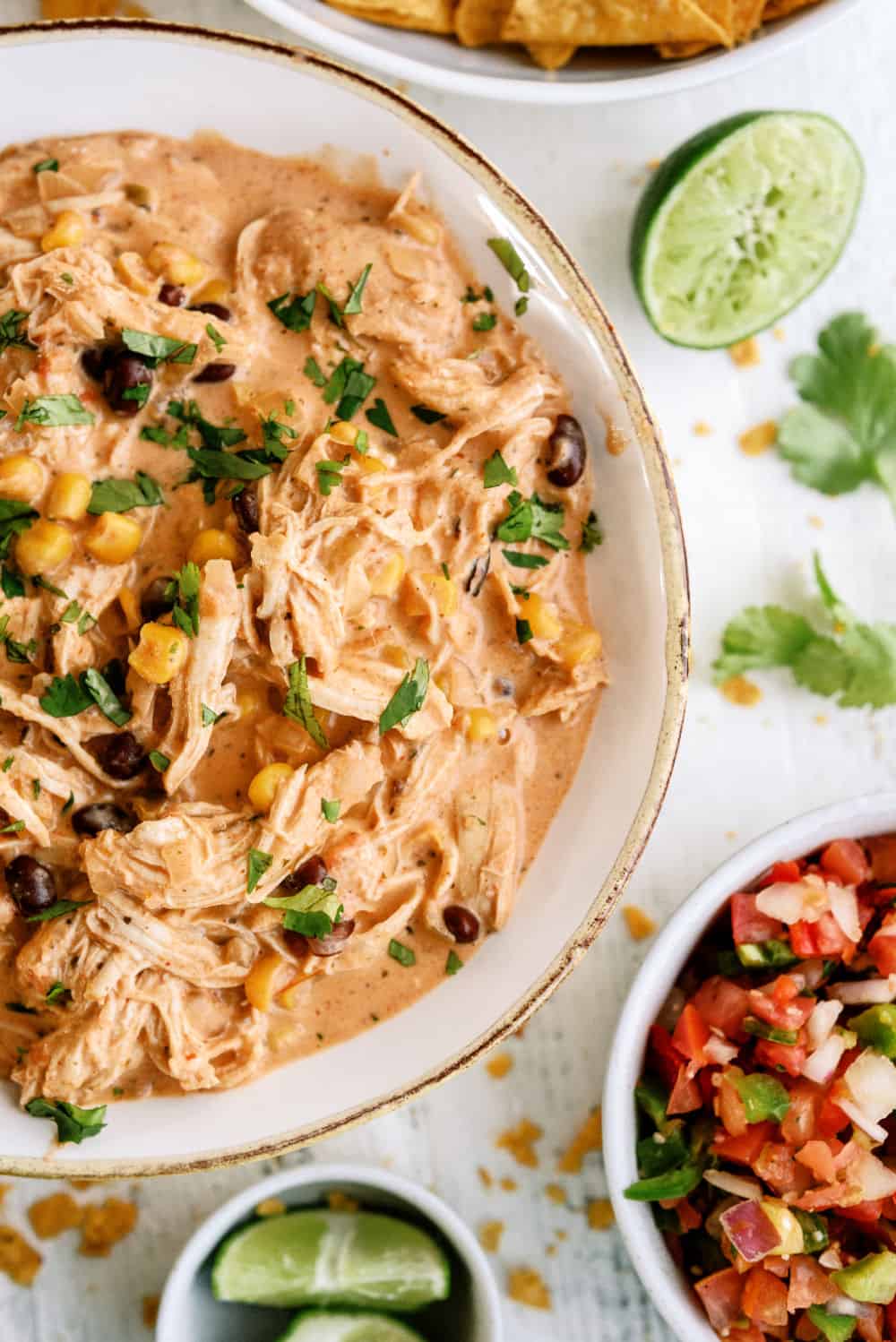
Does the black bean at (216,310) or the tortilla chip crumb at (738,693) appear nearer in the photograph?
the black bean at (216,310)

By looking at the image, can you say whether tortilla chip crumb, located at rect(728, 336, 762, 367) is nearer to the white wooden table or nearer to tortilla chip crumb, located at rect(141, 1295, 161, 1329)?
the white wooden table

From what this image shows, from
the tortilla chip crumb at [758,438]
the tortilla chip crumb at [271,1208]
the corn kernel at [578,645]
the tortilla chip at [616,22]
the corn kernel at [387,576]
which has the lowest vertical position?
the tortilla chip crumb at [271,1208]

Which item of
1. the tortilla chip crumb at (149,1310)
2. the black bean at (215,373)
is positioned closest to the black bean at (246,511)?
the black bean at (215,373)

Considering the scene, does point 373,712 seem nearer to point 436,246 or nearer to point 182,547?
point 182,547

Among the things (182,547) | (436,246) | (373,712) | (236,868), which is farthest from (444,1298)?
(436,246)

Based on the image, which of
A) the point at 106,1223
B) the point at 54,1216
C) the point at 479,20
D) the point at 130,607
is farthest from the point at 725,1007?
the point at 479,20

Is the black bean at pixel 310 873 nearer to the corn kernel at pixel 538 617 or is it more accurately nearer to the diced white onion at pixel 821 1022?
the corn kernel at pixel 538 617
